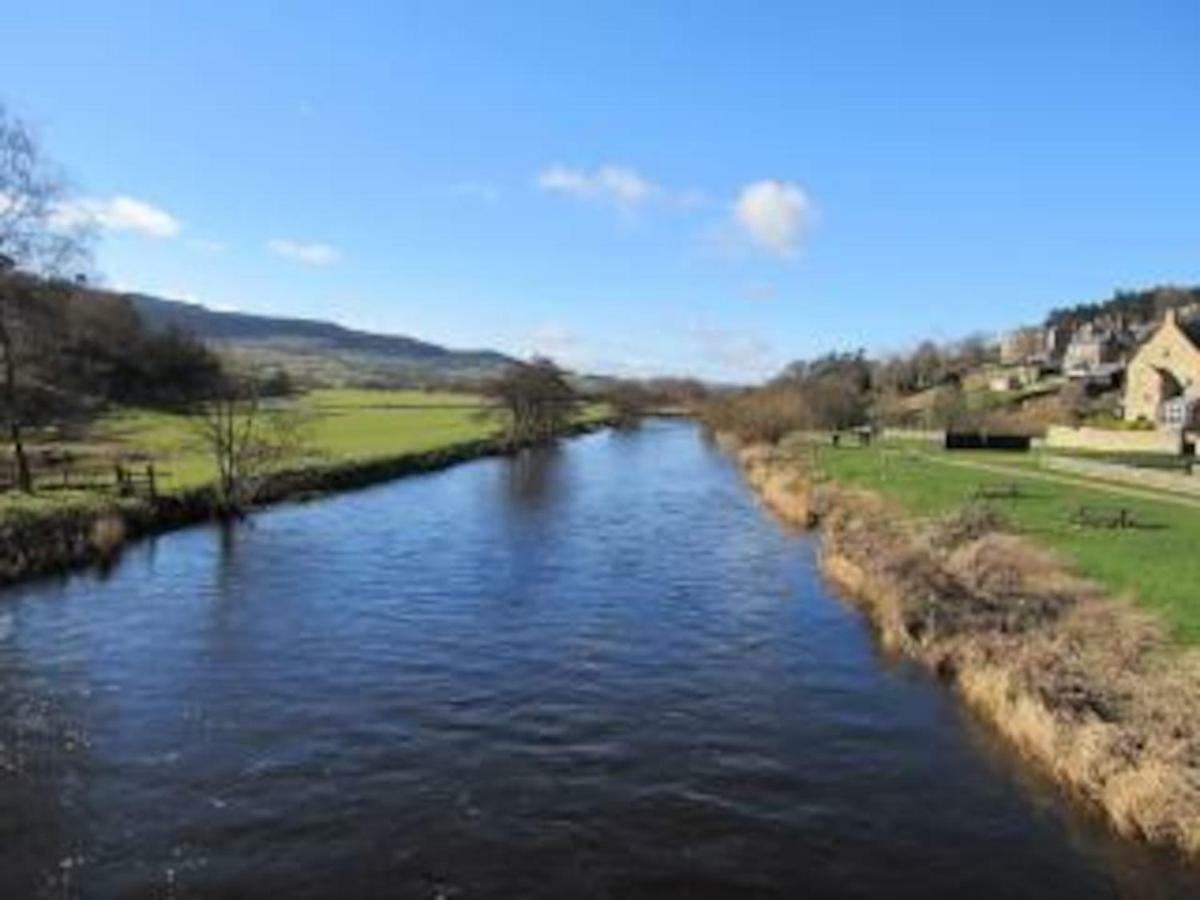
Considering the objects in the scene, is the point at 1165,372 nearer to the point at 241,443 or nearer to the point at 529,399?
the point at 529,399

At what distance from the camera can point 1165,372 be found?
119m

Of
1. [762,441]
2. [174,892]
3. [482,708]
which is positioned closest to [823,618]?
[482,708]

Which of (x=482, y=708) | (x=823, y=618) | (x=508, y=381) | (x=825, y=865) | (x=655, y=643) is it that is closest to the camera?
(x=825, y=865)

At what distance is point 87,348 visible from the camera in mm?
123125

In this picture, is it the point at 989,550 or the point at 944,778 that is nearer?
the point at 944,778

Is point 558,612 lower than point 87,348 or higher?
lower

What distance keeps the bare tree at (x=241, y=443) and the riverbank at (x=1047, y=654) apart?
26.1 m

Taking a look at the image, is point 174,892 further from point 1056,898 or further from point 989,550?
point 989,550

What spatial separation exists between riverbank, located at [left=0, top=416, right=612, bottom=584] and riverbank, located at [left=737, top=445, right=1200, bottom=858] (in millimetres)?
23380

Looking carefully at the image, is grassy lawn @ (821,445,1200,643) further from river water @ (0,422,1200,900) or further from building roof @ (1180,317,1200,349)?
building roof @ (1180,317,1200,349)

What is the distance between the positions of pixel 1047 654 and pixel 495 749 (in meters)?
11.1

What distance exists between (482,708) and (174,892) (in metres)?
10.1

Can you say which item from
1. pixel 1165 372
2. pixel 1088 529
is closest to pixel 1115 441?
pixel 1165 372

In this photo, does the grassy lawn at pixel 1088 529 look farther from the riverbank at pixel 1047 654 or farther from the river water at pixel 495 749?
the river water at pixel 495 749
